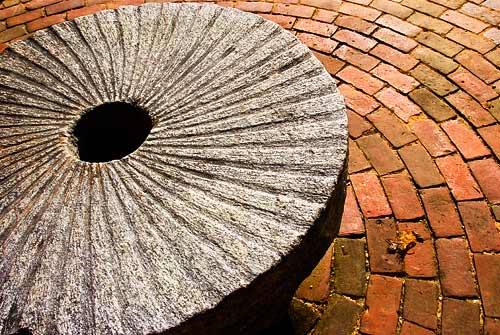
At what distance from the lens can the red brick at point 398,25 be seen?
3.41 m

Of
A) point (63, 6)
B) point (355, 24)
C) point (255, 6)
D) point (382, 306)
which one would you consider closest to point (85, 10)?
point (63, 6)

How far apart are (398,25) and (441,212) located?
1.80 metres

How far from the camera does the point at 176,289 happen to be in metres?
1.43

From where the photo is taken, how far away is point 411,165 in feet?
8.63

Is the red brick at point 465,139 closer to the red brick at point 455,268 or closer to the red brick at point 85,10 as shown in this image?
the red brick at point 455,268

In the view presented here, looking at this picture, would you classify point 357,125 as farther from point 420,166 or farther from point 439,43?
point 439,43

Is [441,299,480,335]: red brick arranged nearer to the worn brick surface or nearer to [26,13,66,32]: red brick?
the worn brick surface

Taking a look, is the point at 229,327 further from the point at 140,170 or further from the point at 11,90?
the point at 11,90

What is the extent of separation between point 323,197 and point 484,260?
117 centimetres

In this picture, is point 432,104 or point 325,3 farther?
point 325,3

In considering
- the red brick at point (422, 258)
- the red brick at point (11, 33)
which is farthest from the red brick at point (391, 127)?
the red brick at point (11, 33)

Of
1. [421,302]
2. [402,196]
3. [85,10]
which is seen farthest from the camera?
[85,10]

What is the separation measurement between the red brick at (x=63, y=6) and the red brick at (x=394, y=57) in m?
2.85

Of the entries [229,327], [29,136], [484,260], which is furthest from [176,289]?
[484,260]
